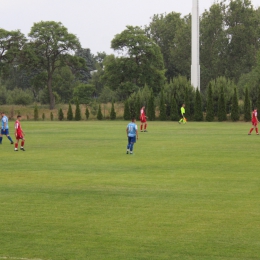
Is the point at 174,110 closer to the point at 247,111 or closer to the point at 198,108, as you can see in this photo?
the point at 198,108

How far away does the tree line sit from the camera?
71938mm

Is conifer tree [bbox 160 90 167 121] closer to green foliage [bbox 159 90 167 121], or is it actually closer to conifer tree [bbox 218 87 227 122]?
green foliage [bbox 159 90 167 121]

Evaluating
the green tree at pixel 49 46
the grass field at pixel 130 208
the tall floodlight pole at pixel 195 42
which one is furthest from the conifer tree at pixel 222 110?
the grass field at pixel 130 208

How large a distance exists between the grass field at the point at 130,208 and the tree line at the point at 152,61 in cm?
4759

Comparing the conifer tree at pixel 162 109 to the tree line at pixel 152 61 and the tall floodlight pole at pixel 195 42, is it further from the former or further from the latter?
the tall floodlight pole at pixel 195 42

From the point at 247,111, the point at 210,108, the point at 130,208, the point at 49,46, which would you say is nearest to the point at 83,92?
the point at 49,46

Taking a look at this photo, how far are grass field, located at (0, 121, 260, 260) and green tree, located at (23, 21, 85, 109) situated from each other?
67.4 meters

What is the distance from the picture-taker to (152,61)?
89.8 metres

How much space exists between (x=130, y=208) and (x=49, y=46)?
78909 millimetres

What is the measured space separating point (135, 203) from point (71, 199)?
1.55m

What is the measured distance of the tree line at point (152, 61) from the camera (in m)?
71.9

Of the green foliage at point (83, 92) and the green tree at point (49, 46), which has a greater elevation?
the green tree at point (49, 46)

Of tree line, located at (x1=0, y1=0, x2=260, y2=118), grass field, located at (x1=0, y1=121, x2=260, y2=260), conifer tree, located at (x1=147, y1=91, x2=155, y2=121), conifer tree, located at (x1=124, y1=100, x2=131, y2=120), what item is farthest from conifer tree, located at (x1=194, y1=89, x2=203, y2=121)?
grass field, located at (x1=0, y1=121, x2=260, y2=260)

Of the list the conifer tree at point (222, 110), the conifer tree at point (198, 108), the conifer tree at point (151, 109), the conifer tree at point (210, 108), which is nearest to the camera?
the conifer tree at point (222, 110)
